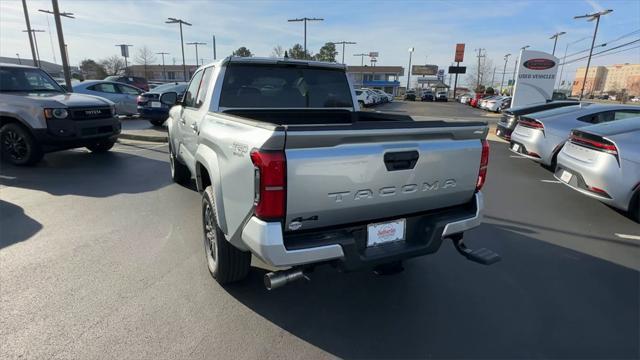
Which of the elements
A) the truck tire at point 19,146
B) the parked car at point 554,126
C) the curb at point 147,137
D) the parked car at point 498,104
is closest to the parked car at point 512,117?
the parked car at point 554,126

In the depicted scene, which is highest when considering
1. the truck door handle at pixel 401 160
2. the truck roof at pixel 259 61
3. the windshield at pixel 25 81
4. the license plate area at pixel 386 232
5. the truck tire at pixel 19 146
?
the truck roof at pixel 259 61

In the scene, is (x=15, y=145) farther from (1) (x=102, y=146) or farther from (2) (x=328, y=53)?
(2) (x=328, y=53)

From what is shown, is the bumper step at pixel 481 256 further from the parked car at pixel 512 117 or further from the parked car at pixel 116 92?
the parked car at pixel 116 92

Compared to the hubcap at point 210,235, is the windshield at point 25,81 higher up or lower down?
higher up

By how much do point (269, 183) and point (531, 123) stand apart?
7.76m

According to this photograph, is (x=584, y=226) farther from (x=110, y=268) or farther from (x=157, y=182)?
(x=157, y=182)

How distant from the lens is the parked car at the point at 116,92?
552 inches

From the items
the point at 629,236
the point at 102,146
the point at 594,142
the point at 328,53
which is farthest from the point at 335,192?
the point at 328,53

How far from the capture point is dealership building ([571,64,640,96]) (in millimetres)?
108250

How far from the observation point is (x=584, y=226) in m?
4.82

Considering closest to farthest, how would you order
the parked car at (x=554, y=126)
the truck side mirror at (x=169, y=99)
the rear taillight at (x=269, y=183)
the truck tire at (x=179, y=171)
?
1. the rear taillight at (x=269, y=183)
2. the truck side mirror at (x=169, y=99)
3. the truck tire at (x=179, y=171)
4. the parked car at (x=554, y=126)

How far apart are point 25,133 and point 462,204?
815cm

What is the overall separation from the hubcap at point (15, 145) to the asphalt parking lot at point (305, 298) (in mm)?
2852

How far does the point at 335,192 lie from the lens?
2332mm
